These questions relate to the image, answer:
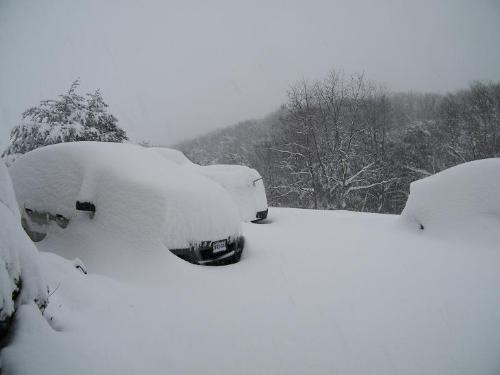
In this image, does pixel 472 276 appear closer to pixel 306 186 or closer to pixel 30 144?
pixel 30 144

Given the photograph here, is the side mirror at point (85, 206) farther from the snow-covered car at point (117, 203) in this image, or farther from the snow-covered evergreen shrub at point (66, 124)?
the snow-covered evergreen shrub at point (66, 124)

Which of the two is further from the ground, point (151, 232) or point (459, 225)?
point (151, 232)

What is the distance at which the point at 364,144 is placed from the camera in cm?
2448

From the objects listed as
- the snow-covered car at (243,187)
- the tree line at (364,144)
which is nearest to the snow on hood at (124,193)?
the snow-covered car at (243,187)

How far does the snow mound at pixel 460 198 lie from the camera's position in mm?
4867

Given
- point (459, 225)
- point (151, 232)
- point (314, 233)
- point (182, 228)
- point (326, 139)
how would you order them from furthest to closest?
point (326, 139) < point (314, 233) < point (459, 225) < point (182, 228) < point (151, 232)

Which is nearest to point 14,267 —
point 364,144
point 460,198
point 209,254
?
point 209,254

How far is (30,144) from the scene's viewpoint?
41.6 ft

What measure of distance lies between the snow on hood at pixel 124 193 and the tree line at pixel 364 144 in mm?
17885

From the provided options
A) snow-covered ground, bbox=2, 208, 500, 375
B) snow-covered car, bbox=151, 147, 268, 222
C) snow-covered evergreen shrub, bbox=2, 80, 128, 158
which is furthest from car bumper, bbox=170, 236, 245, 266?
snow-covered evergreen shrub, bbox=2, 80, 128, 158

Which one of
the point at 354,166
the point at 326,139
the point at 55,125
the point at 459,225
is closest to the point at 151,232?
the point at 459,225

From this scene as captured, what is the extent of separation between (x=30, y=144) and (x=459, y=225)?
659 inches

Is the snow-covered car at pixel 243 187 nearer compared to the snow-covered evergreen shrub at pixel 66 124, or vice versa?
the snow-covered car at pixel 243 187

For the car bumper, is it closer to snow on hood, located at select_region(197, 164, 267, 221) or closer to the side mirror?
the side mirror
